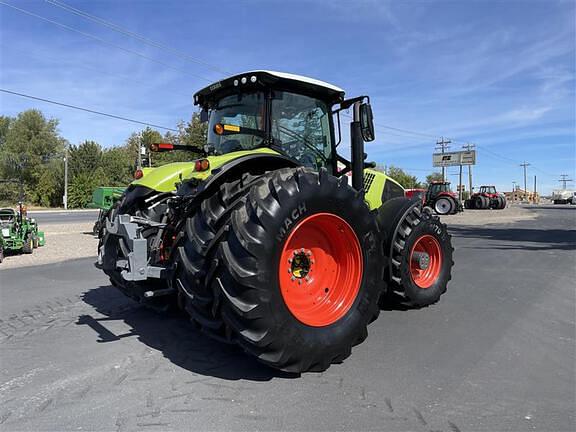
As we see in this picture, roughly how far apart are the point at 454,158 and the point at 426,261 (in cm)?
5935

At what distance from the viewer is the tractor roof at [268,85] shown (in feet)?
12.9

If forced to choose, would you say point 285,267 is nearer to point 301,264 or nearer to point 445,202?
point 301,264

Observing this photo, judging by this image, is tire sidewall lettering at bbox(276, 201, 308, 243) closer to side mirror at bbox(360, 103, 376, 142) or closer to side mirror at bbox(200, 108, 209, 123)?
side mirror at bbox(360, 103, 376, 142)

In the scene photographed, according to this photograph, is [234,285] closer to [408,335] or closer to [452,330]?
[408,335]

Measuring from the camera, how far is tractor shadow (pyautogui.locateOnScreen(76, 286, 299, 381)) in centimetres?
311

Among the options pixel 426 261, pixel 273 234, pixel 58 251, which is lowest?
pixel 58 251

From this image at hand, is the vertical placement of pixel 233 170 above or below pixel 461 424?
above

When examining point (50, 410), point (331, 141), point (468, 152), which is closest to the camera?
point (50, 410)

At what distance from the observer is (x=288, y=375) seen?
9.93 feet

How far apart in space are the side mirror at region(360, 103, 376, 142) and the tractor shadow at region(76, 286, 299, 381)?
2.51m

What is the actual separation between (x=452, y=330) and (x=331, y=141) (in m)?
2.33

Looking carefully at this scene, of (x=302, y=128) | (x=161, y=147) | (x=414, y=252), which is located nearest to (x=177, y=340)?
(x=161, y=147)

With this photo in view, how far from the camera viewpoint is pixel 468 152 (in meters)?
58.2

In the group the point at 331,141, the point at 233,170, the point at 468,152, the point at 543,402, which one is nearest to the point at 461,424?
the point at 543,402
